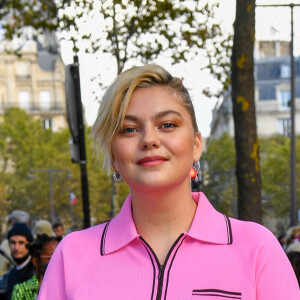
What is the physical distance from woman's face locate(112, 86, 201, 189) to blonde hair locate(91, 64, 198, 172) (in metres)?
0.02

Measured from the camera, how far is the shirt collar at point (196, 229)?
1914mm

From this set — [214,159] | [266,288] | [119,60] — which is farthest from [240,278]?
[214,159]

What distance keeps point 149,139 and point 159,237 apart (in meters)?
0.27

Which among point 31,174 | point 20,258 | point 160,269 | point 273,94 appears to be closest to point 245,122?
point 20,258

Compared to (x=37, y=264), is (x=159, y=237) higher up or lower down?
higher up

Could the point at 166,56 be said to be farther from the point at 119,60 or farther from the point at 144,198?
the point at 144,198

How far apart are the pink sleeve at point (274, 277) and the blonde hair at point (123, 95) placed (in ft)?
1.40

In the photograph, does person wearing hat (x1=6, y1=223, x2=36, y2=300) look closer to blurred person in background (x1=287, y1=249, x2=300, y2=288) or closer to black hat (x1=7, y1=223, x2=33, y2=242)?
black hat (x1=7, y1=223, x2=33, y2=242)

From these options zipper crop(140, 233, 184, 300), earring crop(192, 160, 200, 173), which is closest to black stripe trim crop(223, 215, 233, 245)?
zipper crop(140, 233, 184, 300)

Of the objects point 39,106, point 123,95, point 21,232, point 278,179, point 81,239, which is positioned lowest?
point 278,179

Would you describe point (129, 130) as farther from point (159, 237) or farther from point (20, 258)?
point (20, 258)

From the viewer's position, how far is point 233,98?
23.9 feet

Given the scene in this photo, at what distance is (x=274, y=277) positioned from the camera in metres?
1.79

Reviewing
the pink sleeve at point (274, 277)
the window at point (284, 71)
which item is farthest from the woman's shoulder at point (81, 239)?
the window at point (284, 71)
